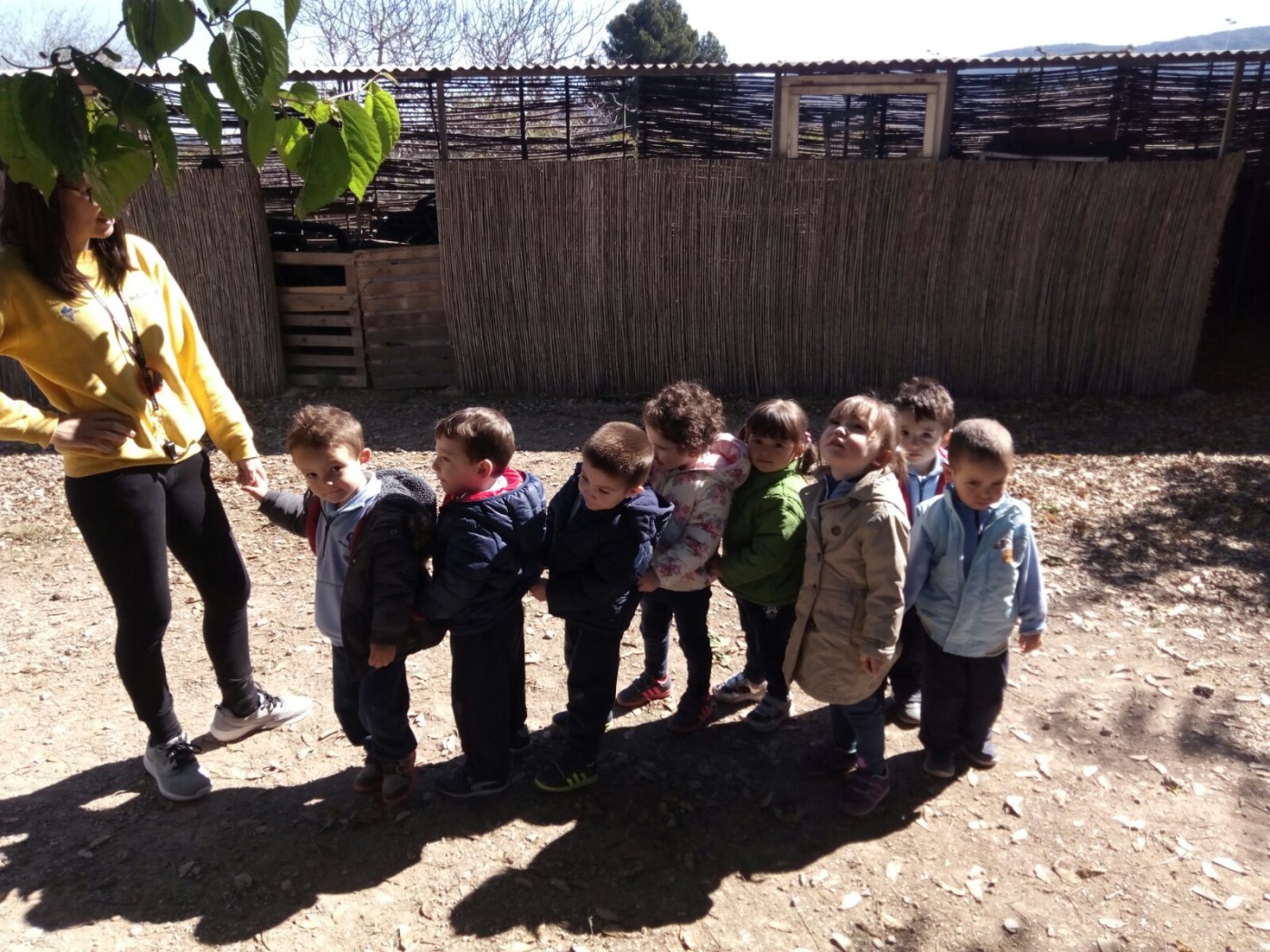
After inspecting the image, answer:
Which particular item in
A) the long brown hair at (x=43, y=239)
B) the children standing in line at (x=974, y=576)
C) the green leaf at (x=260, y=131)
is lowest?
the children standing in line at (x=974, y=576)

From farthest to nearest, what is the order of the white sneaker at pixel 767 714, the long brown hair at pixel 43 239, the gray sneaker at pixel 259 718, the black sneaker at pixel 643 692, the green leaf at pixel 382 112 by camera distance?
the black sneaker at pixel 643 692
the white sneaker at pixel 767 714
the gray sneaker at pixel 259 718
the long brown hair at pixel 43 239
the green leaf at pixel 382 112

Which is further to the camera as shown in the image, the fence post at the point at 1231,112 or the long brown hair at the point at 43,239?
the fence post at the point at 1231,112

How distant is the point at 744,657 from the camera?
405 cm

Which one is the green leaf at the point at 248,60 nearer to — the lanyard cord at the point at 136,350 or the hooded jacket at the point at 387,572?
the hooded jacket at the point at 387,572

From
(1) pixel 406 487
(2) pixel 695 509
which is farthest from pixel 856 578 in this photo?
(1) pixel 406 487

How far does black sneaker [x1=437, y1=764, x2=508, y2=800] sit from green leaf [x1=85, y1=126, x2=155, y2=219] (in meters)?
2.18

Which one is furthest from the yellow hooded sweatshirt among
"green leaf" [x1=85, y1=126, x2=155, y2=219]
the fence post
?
the fence post

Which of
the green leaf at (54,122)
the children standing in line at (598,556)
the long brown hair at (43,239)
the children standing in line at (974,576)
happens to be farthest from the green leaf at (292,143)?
the children standing in line at (974,576)

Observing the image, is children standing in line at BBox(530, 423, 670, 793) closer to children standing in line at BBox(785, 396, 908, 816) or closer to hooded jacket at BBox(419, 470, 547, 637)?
hooded jacket at BBox(419, 470, 547, 637)

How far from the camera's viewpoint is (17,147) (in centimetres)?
133

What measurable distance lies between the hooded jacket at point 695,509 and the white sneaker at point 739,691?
0.80 meters

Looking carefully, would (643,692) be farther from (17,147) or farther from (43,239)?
(17,147)

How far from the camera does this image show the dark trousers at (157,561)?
270 cm

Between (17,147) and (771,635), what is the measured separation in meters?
2.57
